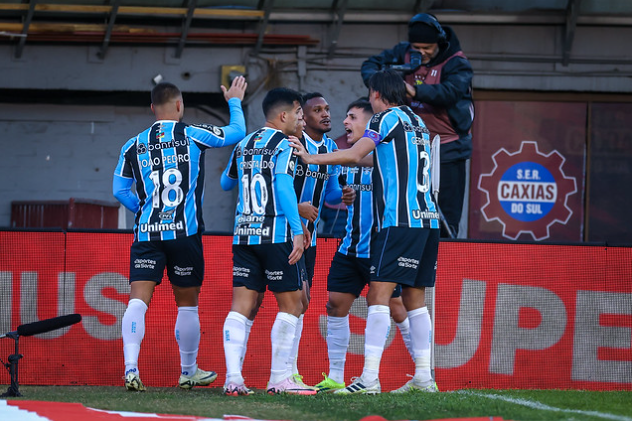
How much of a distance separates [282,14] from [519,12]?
3.25m

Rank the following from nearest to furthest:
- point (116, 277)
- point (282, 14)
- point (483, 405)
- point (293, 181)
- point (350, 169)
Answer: point (483, 405), point (293, 181), point (350, 169), point (116, 277), point (282, 14)

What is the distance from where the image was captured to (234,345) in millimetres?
6496

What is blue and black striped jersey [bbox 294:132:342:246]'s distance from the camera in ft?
23.6

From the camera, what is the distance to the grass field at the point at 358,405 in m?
5.52

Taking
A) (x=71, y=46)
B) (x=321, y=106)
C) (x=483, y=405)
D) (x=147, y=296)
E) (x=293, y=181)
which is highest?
(x=71, y=46)

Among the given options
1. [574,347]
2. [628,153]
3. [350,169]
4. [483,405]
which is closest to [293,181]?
[350,169]

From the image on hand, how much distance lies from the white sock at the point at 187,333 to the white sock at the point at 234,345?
24.9 inches

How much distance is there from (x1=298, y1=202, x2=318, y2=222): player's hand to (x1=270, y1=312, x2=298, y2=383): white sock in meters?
0.80

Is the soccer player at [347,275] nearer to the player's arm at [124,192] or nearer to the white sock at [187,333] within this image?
the white sock at [187,333]

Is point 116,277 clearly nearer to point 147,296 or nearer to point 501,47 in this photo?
point 147,296

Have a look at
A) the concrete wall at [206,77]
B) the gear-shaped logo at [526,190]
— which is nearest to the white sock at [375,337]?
the concrete wall at [206,77]

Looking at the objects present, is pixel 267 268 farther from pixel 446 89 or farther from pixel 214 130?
pixel 446 89

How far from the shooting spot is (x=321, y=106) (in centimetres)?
766

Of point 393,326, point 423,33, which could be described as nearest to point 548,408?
point 393,326
